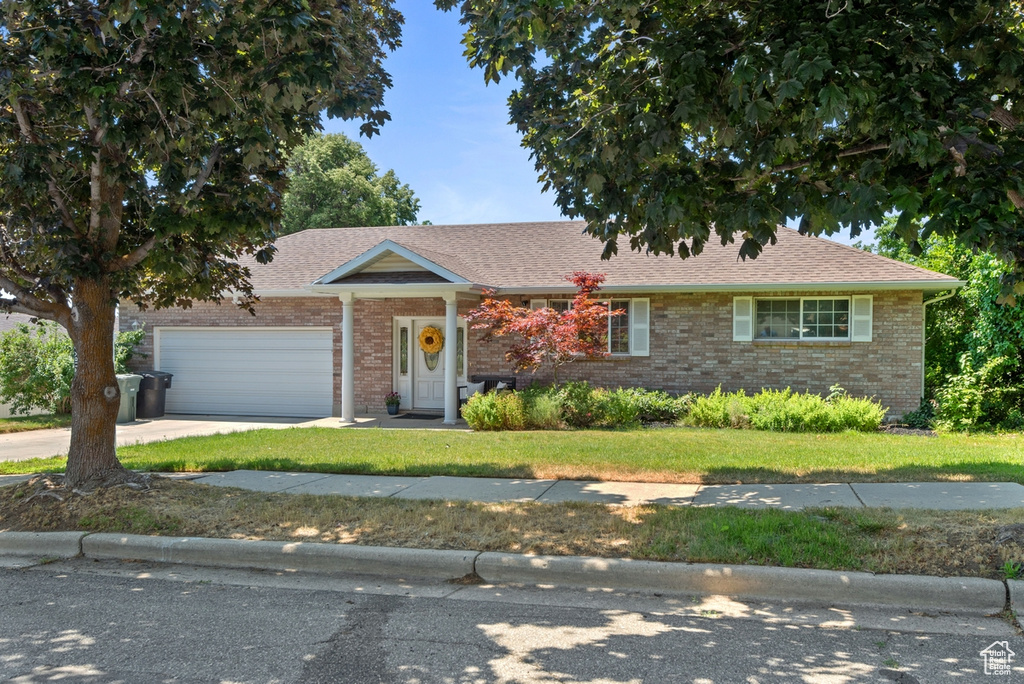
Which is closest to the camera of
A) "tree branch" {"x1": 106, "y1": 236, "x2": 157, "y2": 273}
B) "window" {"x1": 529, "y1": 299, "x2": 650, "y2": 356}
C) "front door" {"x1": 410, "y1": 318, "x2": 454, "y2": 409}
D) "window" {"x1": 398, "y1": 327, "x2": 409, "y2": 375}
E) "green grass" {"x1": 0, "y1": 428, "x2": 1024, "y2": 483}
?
"tree branch" {"x1": 106, "y1": 236, "x2": 157, "y2": 273}

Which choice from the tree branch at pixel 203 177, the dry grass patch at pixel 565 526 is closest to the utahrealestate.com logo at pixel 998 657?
the dry grass patch at pixel 565 526

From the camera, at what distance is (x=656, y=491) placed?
8.34 metres

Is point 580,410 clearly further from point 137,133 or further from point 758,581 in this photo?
point 137,133

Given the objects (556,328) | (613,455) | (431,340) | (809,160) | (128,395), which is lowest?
(613,455)

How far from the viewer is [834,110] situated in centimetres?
521

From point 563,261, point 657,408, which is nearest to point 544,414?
point 657,408

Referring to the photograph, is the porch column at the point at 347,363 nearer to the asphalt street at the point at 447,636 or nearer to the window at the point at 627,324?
the window at the point at 627,324

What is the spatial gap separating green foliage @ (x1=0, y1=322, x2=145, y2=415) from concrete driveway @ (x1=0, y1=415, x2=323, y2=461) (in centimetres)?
144

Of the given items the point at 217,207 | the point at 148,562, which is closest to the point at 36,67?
the point at 217,207

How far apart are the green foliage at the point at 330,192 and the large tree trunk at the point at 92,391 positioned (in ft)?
95.8

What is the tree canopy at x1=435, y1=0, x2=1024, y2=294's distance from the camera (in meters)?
5.42

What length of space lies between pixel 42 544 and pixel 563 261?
12.7 metres

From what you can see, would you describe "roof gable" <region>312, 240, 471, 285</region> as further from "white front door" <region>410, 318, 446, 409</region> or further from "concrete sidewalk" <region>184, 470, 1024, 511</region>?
"concrete sidewalk" <region>184, 470, 1024, 511</region>

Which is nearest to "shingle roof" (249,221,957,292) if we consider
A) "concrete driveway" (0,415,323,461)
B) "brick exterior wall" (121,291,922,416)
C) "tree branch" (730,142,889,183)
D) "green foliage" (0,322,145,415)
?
"brick exterior wall" (121,291,922,416)
